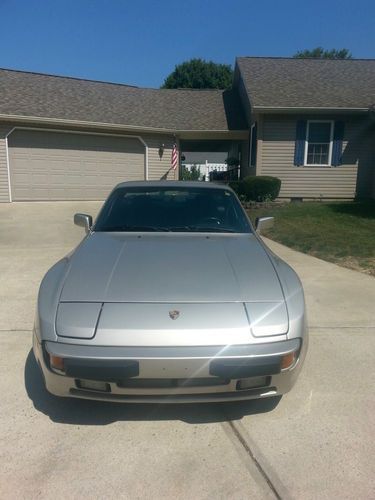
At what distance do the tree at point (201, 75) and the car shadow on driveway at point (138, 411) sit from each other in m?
43.8

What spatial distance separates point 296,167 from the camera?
45.4ft

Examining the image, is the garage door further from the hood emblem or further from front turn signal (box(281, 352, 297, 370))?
front turn signal (box(281, 352, 297, 370))

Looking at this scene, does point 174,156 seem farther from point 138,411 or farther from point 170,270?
point 138,411

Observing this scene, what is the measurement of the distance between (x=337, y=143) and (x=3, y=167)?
11.2 meters

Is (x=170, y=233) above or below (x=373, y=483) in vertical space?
above

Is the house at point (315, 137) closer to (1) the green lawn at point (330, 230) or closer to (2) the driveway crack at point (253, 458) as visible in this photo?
(1) the green lawn at point (330, 230)

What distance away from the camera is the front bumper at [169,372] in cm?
208

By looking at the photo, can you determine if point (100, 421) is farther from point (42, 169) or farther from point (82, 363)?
point (42, 169)

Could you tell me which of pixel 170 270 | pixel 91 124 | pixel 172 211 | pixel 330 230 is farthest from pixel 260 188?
pixel 170 270

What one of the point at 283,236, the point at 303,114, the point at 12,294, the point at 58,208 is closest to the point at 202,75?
the point at 303,114

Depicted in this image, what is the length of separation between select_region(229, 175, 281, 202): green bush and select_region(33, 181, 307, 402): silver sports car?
10.4 metres

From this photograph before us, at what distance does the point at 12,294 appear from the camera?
4867 millimetres

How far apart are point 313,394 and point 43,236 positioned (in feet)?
24.2

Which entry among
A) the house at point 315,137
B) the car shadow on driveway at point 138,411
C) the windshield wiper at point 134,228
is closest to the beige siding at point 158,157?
the house at point 315,137
